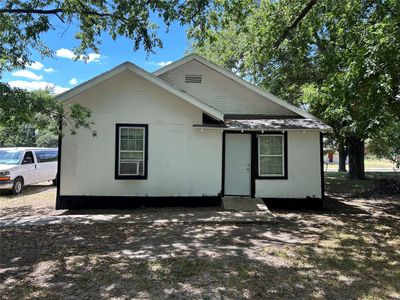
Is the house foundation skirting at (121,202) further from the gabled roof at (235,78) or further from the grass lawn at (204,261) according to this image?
the gabled roof at (235,78)

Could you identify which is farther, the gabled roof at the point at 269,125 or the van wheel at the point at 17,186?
the van wheel at the point at 17,186

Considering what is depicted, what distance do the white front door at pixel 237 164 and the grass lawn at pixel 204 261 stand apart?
109 inches

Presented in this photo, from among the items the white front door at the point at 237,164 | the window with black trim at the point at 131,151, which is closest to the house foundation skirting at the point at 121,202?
the window with black trim at the point at 131,151

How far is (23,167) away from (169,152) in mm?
7811

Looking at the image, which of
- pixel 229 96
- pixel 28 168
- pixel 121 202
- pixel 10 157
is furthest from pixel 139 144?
pixel 10 157

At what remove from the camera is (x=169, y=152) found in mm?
11781

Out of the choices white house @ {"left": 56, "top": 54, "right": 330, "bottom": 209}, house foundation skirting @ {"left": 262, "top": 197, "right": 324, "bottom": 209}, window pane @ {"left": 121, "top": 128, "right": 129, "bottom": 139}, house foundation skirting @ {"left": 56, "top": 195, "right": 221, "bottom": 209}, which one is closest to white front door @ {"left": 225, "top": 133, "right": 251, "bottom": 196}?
white house @ {"left": 56, "top": 54, "right": 330, "bottom": 209}

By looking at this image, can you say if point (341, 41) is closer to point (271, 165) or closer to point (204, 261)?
point (271, 165)

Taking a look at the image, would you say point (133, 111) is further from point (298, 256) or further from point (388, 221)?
point (388, 221)

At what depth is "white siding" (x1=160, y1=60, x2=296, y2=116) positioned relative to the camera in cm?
1382

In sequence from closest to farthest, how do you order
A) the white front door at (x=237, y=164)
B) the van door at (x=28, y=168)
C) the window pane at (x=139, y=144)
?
1. the window pane at (x=139, y=144)
2. the white front door at (x=237, y=164)
3. the van door at (x=28, y=168)

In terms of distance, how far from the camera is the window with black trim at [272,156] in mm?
12438

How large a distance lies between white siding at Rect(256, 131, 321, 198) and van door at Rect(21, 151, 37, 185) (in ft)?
33.7

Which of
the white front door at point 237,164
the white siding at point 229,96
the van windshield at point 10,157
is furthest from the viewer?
the van windshield at point 10,157
